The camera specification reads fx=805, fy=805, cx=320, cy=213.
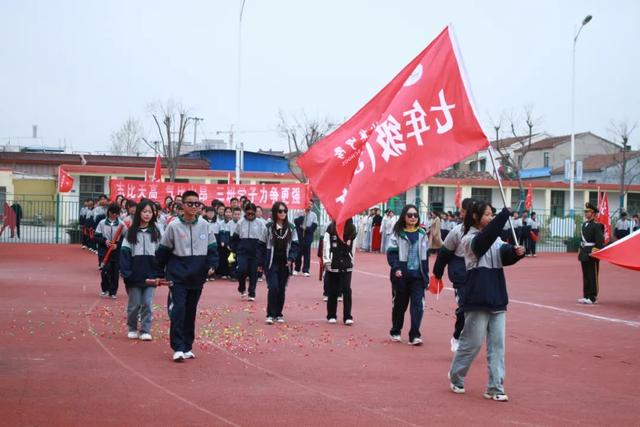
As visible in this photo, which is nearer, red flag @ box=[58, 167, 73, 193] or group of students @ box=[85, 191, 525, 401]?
group of students @ box=[85, 191, 525, 401]

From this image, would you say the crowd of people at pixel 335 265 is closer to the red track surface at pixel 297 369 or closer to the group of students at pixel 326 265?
the group of students at pixel 326 265

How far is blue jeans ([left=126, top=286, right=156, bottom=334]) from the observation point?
10469 millimetres

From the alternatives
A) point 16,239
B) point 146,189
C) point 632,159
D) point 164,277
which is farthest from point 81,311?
point 632,159

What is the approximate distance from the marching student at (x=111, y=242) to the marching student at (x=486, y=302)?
8.20 meters

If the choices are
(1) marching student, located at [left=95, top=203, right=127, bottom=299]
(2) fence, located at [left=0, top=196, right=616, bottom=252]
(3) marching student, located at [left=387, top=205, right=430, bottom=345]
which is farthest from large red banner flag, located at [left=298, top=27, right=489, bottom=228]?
(2) fence, located at [left=0, top=196, right=616, bottom=252]

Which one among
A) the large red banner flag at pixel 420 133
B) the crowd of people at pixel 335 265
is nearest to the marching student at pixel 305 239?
the crowd of people at pixel 335 265

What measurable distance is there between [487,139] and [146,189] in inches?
1003

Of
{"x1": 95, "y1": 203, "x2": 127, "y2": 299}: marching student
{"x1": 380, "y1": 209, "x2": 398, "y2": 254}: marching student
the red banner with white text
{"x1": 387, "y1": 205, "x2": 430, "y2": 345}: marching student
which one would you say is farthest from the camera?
{"x1": 380, "y1": 209, "x2": 398, "y2": 254}: marching student

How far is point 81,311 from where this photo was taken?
43.0ft

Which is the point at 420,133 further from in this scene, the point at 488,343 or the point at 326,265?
the point at 326,265

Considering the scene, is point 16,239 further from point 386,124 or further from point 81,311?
point 386,124

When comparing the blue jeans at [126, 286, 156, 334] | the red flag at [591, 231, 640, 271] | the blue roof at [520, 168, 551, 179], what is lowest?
the blue jeans at [126, 286, 156, 334]

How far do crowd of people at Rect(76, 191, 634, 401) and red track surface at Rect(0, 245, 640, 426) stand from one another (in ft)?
1.21

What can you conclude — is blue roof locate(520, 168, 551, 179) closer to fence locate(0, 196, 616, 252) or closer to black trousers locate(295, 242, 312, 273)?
fence locate(0, 196, 616, 252)
